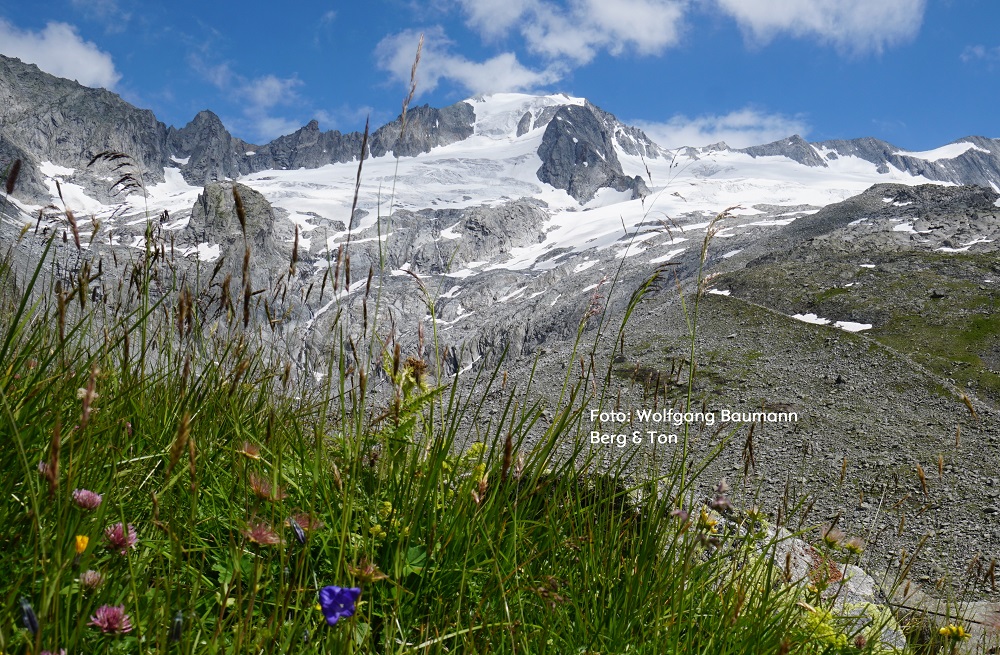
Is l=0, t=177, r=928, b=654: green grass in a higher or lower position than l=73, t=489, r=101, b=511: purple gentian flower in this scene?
lower

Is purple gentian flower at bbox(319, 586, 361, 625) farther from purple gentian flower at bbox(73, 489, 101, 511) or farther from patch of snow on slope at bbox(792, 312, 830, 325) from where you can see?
patch of snow on slope at bbox(792, 312, 830, 325)

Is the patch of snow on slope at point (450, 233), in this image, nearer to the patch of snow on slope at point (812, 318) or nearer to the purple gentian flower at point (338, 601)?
the patch of snow on slope at point (812, 318)

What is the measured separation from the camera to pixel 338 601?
0.97 meters

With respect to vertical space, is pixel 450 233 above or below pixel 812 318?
above

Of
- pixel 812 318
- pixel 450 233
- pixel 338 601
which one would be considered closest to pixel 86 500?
pixel 338 601

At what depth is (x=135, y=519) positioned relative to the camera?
5.56 feet

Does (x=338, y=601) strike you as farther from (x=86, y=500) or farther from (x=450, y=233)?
(x=450, y=233)

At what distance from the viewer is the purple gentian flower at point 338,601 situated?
36.8 inches

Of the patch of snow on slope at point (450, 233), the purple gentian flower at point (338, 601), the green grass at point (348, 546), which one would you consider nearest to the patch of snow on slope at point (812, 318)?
the green grass at point (348, 546)

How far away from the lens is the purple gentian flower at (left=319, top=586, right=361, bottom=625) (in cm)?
94

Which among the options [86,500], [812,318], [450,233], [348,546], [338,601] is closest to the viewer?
[338,601]

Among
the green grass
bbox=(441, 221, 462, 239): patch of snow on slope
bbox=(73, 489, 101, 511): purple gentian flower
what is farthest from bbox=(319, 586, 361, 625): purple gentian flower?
bbox=(441, 221, 462, 239): patch of snow on slope

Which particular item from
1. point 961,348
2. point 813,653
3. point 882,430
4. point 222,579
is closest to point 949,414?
point 882,430

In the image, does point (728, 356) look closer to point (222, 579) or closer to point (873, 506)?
point (873, 506)
